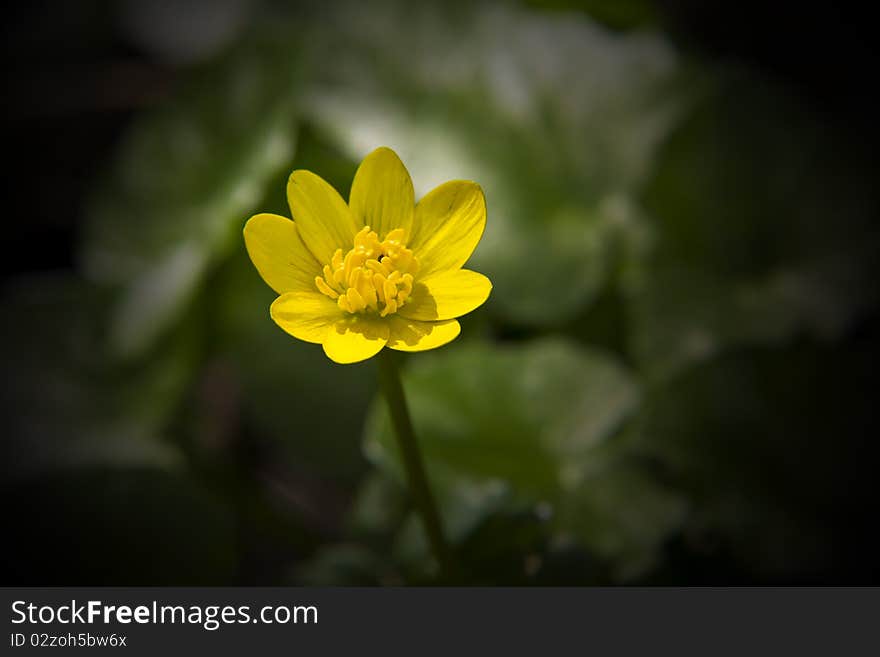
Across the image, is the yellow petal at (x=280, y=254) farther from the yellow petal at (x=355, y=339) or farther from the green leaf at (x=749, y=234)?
the green leaf at (x=749, y=234)

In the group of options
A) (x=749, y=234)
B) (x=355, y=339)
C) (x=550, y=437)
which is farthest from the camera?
(x=749, y=234)

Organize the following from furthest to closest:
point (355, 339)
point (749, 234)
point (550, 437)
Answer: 1. point (749, 234)
2. point (550, 437)
3. point (355, 339)

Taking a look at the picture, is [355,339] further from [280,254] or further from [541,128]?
[541,128]

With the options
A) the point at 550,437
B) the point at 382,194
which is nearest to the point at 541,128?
the point at 550,437

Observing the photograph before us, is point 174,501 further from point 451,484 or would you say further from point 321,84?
point 321,84

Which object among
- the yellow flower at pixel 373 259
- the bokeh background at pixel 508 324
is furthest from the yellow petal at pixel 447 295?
the bokeh background at pixel 508 324

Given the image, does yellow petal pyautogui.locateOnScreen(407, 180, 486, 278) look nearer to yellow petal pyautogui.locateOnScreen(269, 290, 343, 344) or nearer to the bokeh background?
yellow petal pyautogui.locateOnScreen(269, 290, 343, 344)

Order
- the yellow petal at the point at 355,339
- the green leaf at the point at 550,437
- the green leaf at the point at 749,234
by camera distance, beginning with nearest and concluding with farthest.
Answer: the yellow petal at the point at 355,339, the green leaf at the point at 550,437, the green leaf at the point at 749,234

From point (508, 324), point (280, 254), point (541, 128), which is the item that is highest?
point (541, 128)
